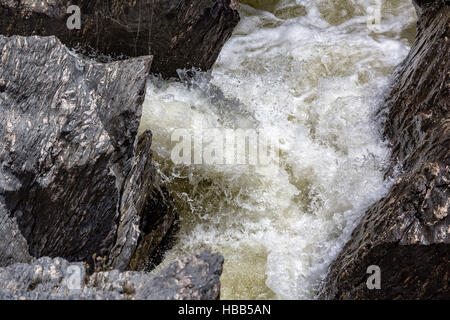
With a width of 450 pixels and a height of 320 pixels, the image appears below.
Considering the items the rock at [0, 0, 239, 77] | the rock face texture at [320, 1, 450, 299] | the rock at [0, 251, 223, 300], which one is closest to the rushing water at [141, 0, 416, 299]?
the rock at [0, 0, 239, 77]

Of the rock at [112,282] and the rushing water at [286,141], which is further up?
→ the rock at [112,282]

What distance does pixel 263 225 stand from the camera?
5488mm

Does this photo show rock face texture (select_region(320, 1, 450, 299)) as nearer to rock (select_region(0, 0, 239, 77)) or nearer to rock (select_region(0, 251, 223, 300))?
rock (select_region(0, 251, 223, 300))

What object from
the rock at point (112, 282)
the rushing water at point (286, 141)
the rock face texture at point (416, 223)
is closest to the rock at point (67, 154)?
the rock at point (112, 282)

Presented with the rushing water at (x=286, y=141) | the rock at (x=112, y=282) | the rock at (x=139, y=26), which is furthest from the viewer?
the rock at (x=139, y=26)

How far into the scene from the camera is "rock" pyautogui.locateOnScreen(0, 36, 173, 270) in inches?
155

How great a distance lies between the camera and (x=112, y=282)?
340 cm

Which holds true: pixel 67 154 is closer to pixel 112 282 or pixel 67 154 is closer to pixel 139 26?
pixel 112 282

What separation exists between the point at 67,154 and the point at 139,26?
2.55 m

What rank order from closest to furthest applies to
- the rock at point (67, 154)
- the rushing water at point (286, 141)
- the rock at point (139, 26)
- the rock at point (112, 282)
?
1. the rock at point (112, 282)
2. the rock at point (67, 154)
3. the rushing water at point (286, 141)
4. the rock at point (139, 26)

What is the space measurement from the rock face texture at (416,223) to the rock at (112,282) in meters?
1.44

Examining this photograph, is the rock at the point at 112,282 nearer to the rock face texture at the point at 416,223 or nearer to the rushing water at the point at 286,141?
the rock face texture at the point at 416,223

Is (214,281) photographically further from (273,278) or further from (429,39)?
(429,39)

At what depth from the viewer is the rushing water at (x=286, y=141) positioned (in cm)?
523
